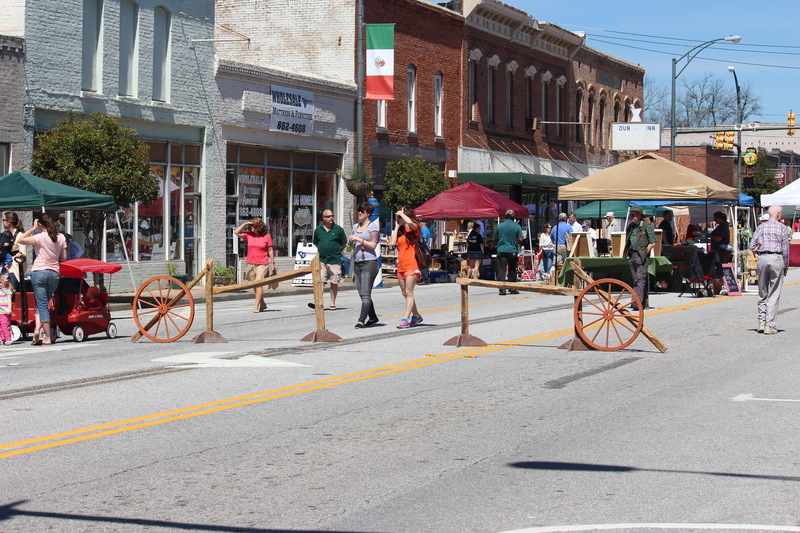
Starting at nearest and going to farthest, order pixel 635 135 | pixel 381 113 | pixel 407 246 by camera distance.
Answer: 1. pixel 407 246
2. pixel 381 113
3. pixel 635 135

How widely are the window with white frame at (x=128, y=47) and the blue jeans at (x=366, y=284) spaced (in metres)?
11.9

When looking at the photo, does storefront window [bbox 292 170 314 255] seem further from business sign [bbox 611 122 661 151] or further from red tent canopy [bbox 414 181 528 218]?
business sign [bbox 611 122 661 151]

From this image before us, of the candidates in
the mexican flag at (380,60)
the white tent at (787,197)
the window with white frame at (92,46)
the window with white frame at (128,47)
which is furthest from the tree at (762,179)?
the window with white frame at (92,46)

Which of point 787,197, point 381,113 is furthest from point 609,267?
point 381,113

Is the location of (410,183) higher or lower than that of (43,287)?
higher

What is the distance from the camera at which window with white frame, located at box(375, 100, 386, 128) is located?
119 ft

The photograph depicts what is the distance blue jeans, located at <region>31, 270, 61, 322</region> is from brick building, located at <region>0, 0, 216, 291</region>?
9533mm

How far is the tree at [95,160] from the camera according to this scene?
22.2 meters

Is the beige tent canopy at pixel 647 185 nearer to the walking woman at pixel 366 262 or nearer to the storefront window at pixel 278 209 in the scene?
the walking woman at pixel 366 262

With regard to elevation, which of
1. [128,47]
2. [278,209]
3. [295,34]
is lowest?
[278,209]

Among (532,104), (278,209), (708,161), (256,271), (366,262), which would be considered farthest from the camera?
(708,161)

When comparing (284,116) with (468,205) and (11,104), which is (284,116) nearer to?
(468,205)

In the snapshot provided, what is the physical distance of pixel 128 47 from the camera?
86.7 ft

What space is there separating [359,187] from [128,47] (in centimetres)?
904
